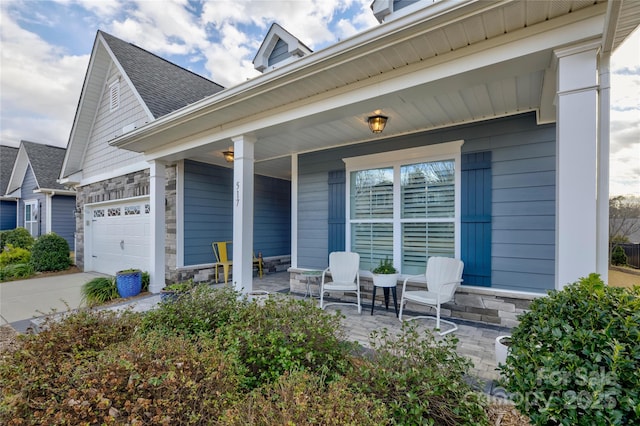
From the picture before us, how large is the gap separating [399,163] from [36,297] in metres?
7.16

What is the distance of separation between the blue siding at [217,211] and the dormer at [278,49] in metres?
2.46

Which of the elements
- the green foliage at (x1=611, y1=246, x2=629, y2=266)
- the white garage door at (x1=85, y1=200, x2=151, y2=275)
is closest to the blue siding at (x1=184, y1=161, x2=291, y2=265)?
the white garage door at (x1=85, y1=200, x2=151, y2=275)

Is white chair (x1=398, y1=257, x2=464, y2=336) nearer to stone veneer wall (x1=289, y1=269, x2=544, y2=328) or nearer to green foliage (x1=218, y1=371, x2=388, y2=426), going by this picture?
stone veneer wall (x1=289, y1=269, x2=544, y2=328)

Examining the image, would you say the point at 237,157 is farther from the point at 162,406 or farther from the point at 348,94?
the point at 162,406

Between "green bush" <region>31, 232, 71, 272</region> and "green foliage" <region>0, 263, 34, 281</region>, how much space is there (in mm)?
247

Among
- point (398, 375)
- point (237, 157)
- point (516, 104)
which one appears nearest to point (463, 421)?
point (398, 375)

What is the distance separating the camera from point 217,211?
654cm

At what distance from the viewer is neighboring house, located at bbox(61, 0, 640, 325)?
1929mm

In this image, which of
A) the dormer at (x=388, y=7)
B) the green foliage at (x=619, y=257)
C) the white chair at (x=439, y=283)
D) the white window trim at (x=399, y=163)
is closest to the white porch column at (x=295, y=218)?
the white window trim at (x=399, y=163)

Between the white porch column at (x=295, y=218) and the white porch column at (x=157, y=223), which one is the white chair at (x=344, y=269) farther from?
the white porch column at (x=157, y=223)

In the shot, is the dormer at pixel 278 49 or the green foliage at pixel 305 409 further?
the dormer at pixel 278 49

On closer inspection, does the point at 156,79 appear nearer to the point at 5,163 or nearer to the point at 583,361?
the point at 583,361

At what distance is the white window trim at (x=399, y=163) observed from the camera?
154 inches

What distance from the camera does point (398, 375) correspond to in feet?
5.00
